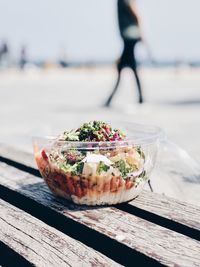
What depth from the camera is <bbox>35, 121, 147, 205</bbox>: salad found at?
84.2 inches

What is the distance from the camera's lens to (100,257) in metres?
1.71

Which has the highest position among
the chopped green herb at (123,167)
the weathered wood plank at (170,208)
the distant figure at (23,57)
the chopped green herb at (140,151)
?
the distant figure at (23,57)

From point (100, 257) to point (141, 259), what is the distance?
0.14m

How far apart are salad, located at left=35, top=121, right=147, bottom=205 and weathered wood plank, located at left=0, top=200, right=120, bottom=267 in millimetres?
235

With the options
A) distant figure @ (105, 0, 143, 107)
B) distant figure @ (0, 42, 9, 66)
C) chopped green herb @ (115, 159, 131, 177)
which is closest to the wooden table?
chopped green herb @ (115, 159, 131, 177)

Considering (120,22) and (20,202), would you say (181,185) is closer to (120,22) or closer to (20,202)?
(20,202)

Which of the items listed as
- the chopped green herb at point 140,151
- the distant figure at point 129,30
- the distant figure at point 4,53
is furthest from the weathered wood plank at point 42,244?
the distant figure at point 4,53

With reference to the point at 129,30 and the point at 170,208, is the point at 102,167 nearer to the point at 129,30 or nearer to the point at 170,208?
the point at 170,208

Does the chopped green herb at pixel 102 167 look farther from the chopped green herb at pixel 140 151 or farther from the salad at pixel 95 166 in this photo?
the chopped green herb at pixel 140 151

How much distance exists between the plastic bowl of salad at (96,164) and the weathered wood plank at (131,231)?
0.23 feet

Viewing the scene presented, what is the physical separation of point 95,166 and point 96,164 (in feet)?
0.04

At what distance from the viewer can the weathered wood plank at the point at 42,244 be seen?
66.3 inches

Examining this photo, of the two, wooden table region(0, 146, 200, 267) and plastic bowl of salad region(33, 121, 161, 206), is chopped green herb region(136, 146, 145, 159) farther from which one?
wooden table region(0, 146, 200, 267)

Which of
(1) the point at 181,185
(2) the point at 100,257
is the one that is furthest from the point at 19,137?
(2) the point at 100,257
